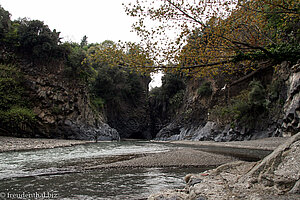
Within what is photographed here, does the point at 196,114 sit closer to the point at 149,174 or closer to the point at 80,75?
the point at 80,75

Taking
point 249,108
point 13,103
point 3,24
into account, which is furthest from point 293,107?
point 3,24

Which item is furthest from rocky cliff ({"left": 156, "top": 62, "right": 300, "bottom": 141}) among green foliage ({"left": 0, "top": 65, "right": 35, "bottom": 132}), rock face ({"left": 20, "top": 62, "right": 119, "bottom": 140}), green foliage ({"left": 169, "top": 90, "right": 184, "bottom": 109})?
green foliage ({"left": 0, "top": 65, "right": 35, "bottom": 132})

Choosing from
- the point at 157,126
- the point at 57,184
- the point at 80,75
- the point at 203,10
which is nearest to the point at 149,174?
the point at 57,184

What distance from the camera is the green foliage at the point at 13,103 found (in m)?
24.5

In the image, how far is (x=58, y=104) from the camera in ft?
103

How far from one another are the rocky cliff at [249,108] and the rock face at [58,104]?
1757 centimetres

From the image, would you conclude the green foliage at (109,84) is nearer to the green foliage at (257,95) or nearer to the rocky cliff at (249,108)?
the rocky cliff at (249,108)

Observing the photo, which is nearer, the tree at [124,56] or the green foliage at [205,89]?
the tree at [124,56]

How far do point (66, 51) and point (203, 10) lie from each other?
1275 inches

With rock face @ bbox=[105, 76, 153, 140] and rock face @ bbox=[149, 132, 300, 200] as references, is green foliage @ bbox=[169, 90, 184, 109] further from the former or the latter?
rock face @ bbox=[149, 132, 300, 200]

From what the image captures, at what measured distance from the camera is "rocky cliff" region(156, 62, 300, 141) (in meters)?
16.3

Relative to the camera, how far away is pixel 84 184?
5711mm

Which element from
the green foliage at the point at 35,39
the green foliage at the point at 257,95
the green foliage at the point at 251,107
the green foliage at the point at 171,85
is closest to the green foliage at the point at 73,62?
the green foliage at the point at 35,39

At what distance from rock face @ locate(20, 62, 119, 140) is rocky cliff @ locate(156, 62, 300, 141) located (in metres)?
17.6
